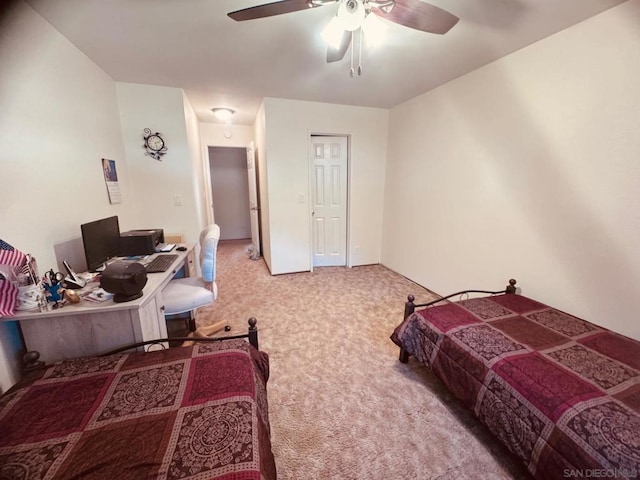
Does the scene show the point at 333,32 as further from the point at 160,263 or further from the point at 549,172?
the point at 160,263

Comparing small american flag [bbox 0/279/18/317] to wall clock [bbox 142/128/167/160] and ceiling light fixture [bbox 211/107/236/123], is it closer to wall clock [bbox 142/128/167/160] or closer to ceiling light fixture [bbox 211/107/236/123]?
wall clock [bbox 142/128/167/160]

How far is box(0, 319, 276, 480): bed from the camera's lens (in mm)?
776

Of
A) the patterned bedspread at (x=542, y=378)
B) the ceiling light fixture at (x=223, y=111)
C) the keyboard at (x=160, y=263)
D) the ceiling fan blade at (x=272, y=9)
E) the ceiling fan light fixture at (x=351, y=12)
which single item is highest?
the ceiling light fixture at (x=223, y=111)

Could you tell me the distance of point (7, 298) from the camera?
1.20m

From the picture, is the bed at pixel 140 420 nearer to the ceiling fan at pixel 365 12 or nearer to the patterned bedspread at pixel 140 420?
A: the patterned bedspread at pixel 140 420

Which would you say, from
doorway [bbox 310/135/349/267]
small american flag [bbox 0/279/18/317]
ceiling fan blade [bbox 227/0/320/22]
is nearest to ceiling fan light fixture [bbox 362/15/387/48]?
ceiling fan blade [bbox 227/0/320/22]

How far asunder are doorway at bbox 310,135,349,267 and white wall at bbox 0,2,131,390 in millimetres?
2436

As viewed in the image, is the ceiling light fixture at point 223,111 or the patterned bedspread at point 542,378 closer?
the patterned bedspread at point 542,378

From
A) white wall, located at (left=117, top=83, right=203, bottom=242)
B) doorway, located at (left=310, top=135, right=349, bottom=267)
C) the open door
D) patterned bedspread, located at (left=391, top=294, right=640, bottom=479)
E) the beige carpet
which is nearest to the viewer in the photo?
patterned bedspread, located at (left=391, top=294, right=640, bottom=479)

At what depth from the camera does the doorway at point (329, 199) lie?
3802mm

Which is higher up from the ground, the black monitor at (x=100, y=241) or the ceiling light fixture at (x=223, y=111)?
the ceiling light fixture at (x=223, y=111)

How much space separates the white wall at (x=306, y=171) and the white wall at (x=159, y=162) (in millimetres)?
1002

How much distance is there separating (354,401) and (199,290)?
1448 millimetres

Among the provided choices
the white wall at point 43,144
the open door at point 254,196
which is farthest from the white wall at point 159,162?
the open door at point 254,196
